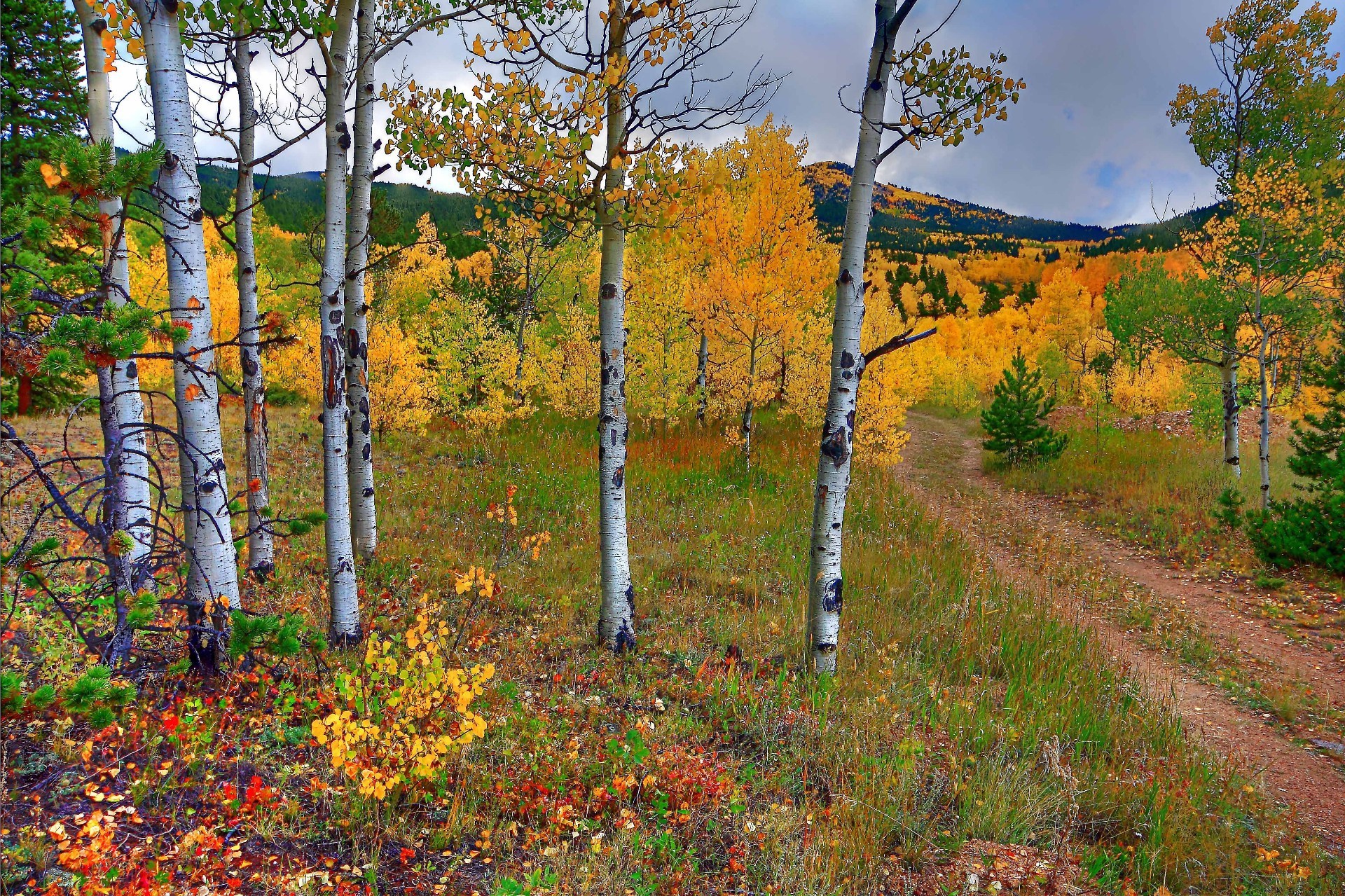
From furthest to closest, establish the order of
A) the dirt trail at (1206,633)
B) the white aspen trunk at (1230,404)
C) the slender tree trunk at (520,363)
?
the slender tree trunk at (520,363) → the white aspen trunk at (1230,404) → the dirt trail at (1206,633)

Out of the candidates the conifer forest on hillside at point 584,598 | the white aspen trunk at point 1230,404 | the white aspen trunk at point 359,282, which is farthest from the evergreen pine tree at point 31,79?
the white aspen trunk at point 1230,404

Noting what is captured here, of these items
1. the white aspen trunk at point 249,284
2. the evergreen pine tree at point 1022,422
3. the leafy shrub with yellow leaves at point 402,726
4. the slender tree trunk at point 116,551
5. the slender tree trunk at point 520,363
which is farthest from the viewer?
the evergreen pine tree at point 1022,422

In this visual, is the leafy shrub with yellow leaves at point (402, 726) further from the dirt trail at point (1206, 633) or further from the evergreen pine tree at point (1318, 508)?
the evergreen pine tree at point (1318, 508)

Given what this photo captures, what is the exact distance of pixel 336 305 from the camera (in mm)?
4863

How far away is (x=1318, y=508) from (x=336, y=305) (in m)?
14.4

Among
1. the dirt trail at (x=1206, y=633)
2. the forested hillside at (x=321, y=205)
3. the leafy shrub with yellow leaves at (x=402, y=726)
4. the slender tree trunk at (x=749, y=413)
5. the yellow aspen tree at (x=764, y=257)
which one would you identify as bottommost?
the dirt trail at (x=1206, y=633)

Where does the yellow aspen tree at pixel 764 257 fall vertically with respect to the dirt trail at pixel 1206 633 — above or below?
above

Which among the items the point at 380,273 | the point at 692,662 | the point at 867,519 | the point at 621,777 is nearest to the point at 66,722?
the point at 621,777

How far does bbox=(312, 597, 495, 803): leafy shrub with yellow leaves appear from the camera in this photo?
3154 millimetres

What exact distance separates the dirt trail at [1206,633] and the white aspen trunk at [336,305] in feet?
24.8

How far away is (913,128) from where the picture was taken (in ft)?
15.8

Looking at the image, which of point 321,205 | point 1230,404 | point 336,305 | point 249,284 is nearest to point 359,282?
point 249,284

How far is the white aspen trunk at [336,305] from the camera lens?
471 centimetres

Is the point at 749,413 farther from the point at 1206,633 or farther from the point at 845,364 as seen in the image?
the point at 845,364
